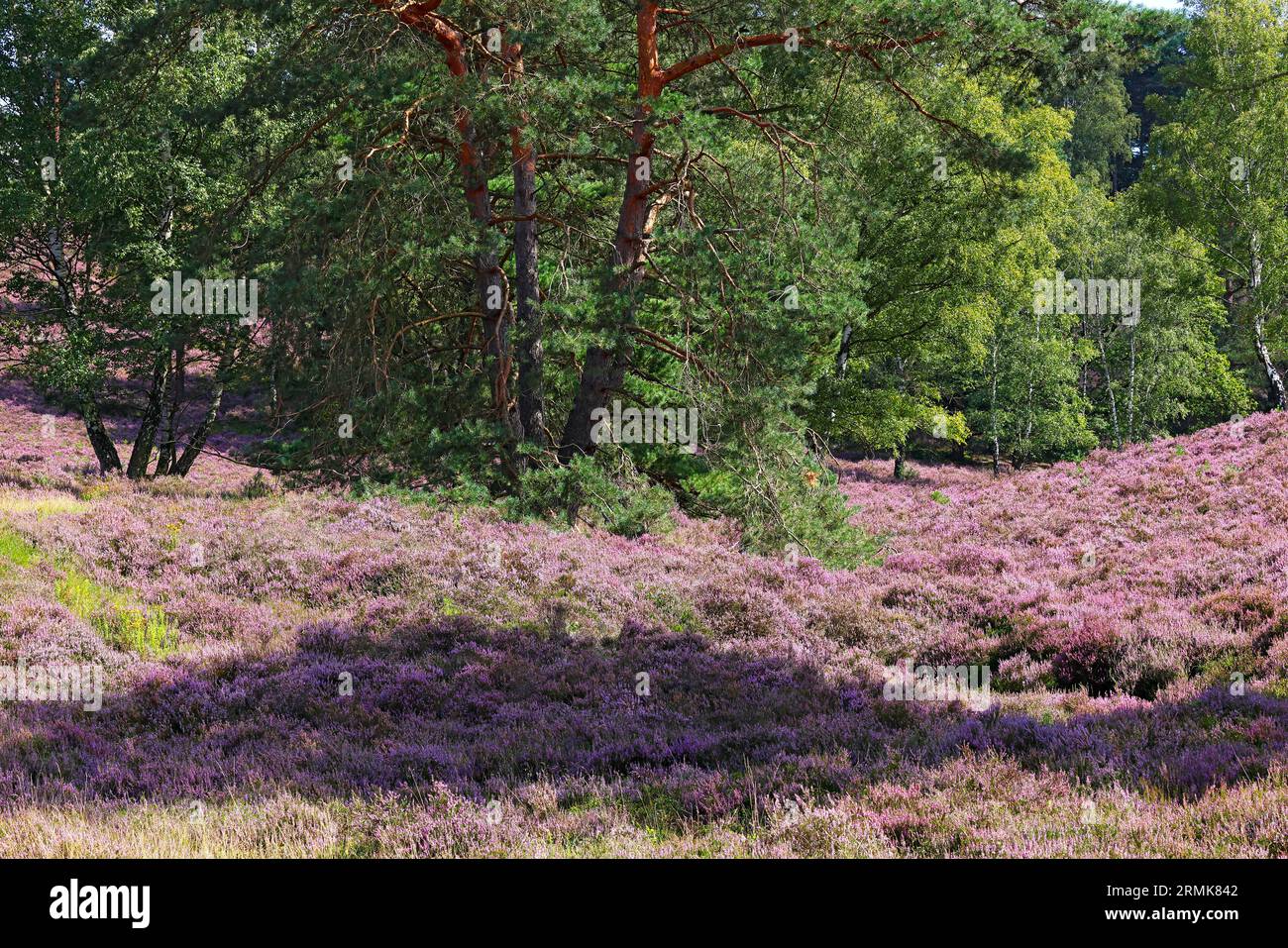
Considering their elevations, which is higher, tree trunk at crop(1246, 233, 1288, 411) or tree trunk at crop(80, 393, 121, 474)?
tree trunk at crop(1246, 233, 1288, 411)

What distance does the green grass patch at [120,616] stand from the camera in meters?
9.74

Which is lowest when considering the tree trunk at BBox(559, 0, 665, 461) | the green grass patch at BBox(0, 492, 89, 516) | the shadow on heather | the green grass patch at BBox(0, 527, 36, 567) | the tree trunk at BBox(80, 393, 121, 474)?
the shadow on heather

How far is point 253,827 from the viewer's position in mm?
5418

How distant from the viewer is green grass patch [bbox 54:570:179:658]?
9.74m

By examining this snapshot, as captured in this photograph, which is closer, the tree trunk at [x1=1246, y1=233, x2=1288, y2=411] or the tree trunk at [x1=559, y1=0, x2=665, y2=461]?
the tree trunk at [x1=559, y1=0, x2=665, y2=461]

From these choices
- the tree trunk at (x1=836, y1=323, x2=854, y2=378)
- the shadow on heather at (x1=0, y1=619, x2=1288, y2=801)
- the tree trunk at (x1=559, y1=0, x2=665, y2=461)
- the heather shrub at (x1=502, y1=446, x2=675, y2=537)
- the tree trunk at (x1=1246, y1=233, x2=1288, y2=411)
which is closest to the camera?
the shadow on heather at (x1=0, y1=619, x2=1288, y2=801)

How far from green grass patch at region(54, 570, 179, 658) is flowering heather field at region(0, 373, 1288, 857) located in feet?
0.15

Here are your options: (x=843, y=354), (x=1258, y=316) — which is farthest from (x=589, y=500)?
(x=1258, y=316)

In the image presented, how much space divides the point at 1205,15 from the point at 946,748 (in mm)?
33949

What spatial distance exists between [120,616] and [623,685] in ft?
18.5

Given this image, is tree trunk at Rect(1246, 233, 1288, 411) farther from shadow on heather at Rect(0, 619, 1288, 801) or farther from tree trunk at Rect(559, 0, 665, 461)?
shadow on heather at Rect(0, 619, 1288, 801)

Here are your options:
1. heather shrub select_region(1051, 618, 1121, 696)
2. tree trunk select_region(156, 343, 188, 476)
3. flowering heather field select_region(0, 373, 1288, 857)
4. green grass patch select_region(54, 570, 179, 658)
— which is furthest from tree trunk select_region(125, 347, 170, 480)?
heather shrub select_region(1051, 618, 1121, 696)

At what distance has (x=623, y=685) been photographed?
Answer: 29.1 ft

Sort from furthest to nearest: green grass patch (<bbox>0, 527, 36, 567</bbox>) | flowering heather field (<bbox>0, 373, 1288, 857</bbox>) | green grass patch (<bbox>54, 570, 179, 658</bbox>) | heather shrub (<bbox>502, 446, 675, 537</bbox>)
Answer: heather shrub (<bbox>502, 446, 675, 537</bbox>) < green grass patch (<bbox>0, 527, 36, 567</bbox>) < green grass patch (<bbox>54, 570, 179, 658</bbox>) < flowering heather field (<bbox>0, 373, 1288, 857</bbox>)
